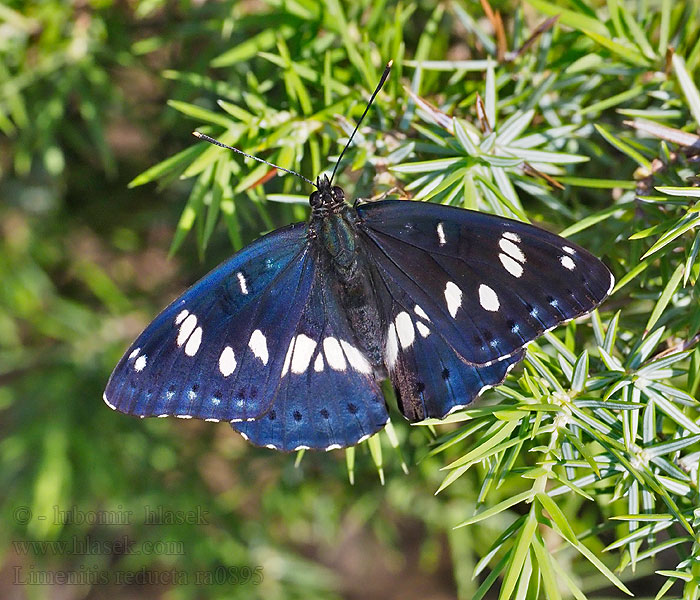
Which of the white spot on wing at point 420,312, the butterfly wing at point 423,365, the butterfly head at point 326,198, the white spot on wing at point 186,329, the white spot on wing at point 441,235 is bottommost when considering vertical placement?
the butterfly wing at point 423,365

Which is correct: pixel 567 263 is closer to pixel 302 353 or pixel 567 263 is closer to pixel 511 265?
pixel 511 265

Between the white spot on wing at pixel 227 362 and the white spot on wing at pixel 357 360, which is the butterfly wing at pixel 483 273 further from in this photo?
the white spot on wing at pixel 227 362

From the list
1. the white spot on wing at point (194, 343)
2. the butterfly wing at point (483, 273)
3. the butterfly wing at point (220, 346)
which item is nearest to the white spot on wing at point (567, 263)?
the butterfly wing at point (483, 273)

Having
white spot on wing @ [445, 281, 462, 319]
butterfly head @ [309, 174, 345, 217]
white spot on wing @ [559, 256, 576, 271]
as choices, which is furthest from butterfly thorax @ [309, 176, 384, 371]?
white spot on wing @ [559, 256, 576, 271]

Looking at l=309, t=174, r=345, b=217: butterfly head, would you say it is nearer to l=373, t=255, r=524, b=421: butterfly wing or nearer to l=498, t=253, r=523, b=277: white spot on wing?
l=373, t=255, r=524, b=421: butterfly wing

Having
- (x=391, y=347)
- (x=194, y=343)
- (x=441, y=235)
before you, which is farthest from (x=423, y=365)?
(x=194, y=343)

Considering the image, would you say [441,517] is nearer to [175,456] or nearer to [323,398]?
[323,398]
